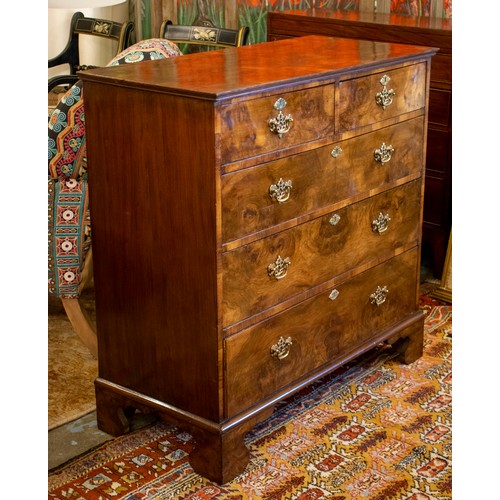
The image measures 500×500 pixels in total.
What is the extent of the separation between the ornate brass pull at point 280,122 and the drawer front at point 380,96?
0.29 m

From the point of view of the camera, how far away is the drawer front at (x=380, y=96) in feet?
8.88

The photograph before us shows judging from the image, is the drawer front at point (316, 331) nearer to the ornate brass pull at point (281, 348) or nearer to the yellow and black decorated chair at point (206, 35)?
the ornate brass pull at point (281, 348)

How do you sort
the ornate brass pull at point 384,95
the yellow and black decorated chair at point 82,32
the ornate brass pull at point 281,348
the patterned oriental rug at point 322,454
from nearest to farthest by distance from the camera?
1. the patterned oriental rug at point 322,454
2. the ornate brass pull at point 281,348
3. the ornate brass pull at point 384,95
4. the yellow and black decorated chair at point 82,32

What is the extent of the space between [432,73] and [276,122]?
5.79ft

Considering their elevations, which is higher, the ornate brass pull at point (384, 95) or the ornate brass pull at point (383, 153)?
the ornate brass pull at point (384, 95)

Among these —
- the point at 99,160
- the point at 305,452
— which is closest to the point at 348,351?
the point at 305,452

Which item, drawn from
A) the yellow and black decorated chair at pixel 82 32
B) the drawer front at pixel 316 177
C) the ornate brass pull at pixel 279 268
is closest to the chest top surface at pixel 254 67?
the drawer front at pixel 316 177

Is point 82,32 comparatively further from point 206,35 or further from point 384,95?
point 384,95

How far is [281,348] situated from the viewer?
2670mm

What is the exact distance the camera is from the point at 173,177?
239cm

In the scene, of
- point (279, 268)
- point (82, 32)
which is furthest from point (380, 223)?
point (82, 32)

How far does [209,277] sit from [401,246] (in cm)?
109

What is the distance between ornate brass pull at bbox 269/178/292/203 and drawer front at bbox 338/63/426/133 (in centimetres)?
32

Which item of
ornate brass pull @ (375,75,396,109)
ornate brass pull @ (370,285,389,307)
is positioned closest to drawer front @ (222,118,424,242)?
ornate brass pull @ (375,75,396,109)
